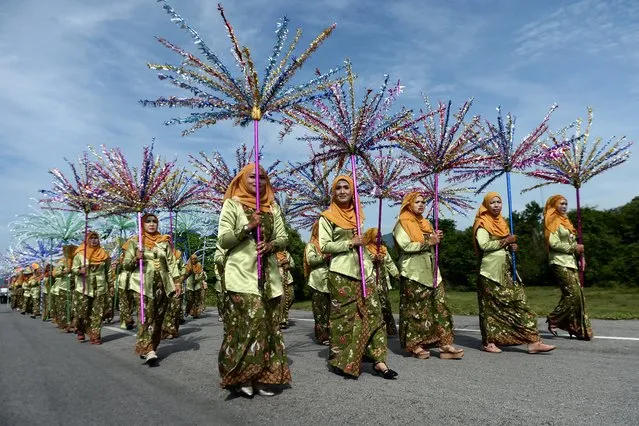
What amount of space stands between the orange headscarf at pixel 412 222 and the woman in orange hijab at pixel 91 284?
20.3 feet

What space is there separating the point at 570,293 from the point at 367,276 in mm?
3584

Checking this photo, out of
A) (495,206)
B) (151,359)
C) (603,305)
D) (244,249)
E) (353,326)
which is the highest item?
(495,206)

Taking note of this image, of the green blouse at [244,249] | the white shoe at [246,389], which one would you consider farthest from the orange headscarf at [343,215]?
the white shoe at [246,389]

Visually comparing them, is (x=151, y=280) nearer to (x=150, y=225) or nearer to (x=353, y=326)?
(x=150, y=225)

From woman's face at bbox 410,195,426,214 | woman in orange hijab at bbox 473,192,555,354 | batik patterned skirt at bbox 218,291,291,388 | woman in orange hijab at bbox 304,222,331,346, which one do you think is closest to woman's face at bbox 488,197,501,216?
woman in orange hijab at bbox 473,192,555,354

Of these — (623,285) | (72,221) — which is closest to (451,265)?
(623,285)

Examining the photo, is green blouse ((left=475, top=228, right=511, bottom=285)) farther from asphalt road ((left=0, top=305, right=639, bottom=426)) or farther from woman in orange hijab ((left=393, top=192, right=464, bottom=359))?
asphalt road ((left=0, top=305, right=639, bottom=426))

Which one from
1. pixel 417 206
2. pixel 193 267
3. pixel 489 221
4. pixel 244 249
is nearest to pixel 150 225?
pixel 244 249

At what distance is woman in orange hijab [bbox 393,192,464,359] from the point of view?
19.6 ft

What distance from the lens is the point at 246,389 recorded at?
14.0ft

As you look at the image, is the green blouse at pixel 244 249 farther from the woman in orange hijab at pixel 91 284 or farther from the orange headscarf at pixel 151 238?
the woman in orange hijab at pixel 91 284

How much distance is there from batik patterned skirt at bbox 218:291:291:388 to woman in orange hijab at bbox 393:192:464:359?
2.12m

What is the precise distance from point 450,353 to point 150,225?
15.0 feet

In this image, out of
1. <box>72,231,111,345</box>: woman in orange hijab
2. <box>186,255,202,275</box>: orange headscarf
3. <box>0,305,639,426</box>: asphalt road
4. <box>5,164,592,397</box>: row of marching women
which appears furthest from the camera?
<box>186,255,202,275</box>: orange headscarf
